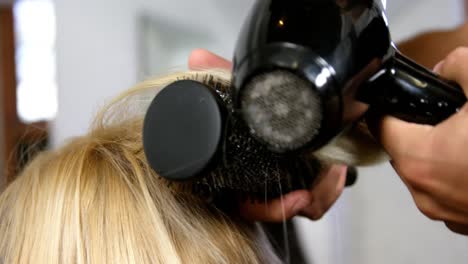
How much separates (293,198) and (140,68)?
3.45ft

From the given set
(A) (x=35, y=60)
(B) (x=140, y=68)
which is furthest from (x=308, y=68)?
(A) (x=35, y=60)

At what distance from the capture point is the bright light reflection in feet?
4.72

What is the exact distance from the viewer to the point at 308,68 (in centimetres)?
27

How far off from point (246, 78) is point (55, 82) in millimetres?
1250

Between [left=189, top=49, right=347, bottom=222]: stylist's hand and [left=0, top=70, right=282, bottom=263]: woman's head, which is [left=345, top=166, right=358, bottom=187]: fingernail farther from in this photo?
[left=0, top=70, right=282, bottom=263]: woman's head

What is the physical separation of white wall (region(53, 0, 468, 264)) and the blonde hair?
483mm

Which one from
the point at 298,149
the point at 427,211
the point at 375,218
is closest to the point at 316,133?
the point at 298,149

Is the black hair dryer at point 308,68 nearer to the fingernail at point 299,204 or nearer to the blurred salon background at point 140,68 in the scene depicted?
the fingernail at point 299,204

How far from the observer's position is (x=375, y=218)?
47.7 inches

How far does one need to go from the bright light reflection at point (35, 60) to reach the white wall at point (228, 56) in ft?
0.28

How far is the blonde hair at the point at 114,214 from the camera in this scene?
430 millimetres

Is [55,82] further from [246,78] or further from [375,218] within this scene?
[246,78]

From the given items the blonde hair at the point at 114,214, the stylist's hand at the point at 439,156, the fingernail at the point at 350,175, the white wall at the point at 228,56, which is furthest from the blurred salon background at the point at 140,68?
the stylist's hand at the point at 439,156

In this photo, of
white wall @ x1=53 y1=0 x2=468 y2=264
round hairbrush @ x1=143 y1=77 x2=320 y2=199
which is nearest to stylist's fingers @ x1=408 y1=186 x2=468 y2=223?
round hairbrush @ x1=143 y1=77 x2=320 y2=199
